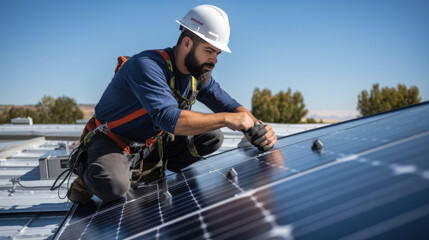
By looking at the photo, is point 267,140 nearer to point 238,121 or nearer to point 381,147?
point 238,121

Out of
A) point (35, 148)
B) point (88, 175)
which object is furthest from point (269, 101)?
point (88, 175)

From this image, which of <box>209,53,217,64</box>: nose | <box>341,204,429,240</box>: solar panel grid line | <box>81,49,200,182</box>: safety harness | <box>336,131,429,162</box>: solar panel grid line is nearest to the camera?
<box>341,204,429,240</box>: solar panel grid line

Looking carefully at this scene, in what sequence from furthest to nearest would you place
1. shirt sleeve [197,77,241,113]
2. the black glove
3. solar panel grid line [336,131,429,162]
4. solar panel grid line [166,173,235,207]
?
shirt sleeve [197,77,241,113]
the black glove
solar panel grid line [166,173,235,207]
solar panel grid line [336,131,429,162]

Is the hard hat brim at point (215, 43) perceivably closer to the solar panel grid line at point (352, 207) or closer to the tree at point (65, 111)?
the solar panel grid line at point (352, 207)

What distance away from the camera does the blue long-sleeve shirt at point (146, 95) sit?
3.09 m

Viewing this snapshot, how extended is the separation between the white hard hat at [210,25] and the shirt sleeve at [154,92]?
0.74 meters

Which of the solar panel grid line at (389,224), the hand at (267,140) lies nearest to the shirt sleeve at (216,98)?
the hand at (267,140)

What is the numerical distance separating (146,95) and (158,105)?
0.17m

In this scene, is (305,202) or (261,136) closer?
(305,202)

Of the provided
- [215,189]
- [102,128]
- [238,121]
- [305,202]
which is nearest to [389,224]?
[305,202]

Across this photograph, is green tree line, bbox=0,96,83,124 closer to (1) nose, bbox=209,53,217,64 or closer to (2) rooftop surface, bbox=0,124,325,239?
(2) rooftop surface, bbox=0,124,325,239

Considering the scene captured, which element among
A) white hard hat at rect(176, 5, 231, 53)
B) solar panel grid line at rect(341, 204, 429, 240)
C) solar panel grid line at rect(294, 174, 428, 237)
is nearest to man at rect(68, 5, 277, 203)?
white hard hat at rect(176, 5, 231, 53)

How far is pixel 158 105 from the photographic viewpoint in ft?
10.1

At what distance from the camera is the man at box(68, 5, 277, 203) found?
10.1 feet
